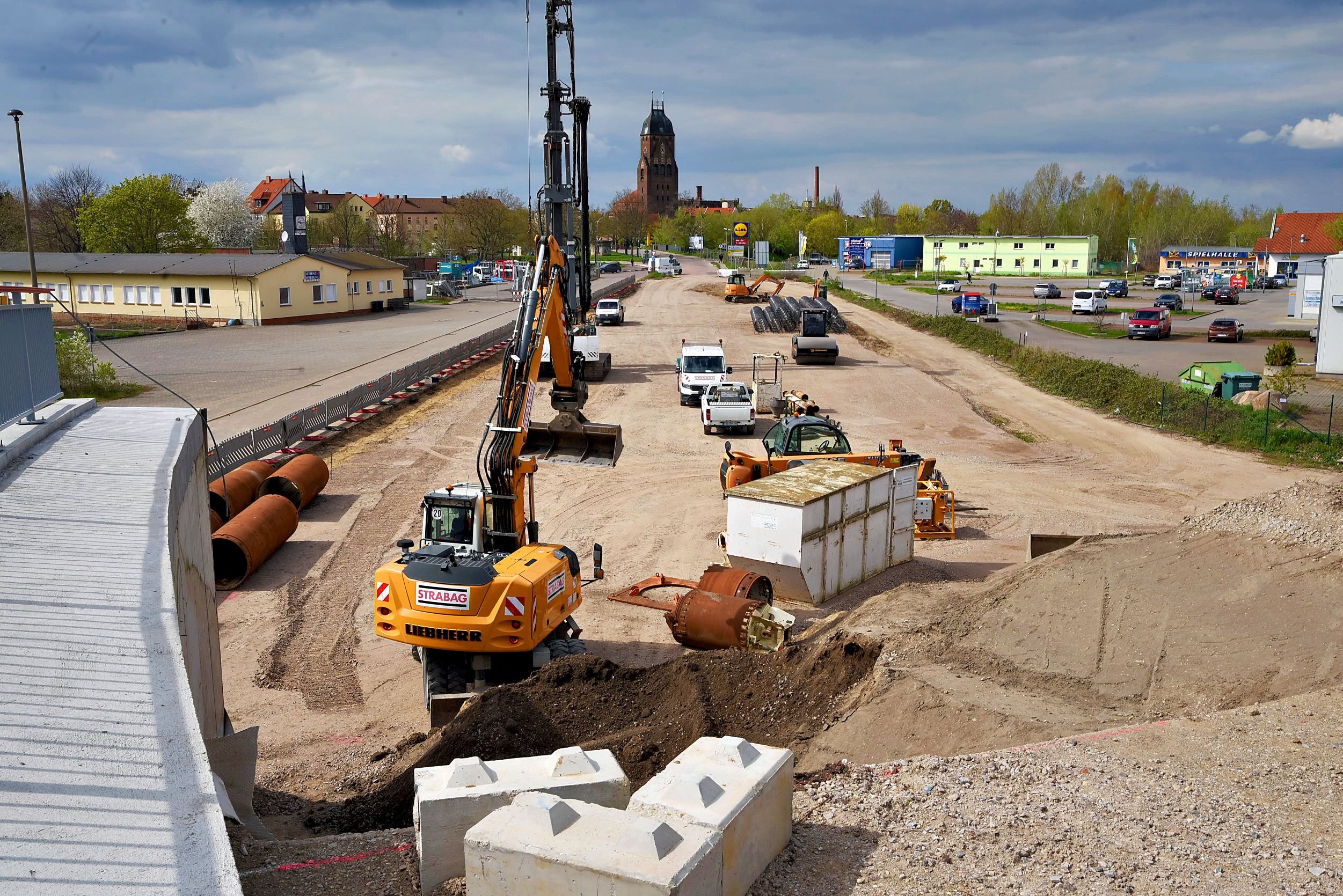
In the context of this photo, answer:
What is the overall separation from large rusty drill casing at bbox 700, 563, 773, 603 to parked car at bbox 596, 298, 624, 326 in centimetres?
4404

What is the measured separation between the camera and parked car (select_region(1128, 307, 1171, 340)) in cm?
4938

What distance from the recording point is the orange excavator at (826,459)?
1897 cm

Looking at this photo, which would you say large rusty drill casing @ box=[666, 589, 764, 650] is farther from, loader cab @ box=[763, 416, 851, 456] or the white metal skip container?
loader cab @ box=[763, 416, 851, 456]

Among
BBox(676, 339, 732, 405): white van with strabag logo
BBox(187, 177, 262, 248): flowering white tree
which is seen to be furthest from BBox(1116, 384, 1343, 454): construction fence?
BBox(187, 177, 262, 248): flowering white tree

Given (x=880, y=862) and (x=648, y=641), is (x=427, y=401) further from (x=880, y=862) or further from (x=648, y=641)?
(x=880, y=862)

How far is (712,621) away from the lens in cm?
1319

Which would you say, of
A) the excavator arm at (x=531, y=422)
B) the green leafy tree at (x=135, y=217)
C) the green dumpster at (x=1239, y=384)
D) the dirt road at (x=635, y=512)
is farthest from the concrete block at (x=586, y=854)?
the green leafy tree at (x=135, y=217)

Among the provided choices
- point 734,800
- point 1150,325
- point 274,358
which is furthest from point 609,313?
point 734,800

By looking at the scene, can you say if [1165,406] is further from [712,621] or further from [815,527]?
[712,621]

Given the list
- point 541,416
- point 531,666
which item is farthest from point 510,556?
point 541,416

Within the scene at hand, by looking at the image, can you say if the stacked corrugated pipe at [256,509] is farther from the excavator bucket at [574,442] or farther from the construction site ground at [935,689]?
the excavator bucket at [574,442]

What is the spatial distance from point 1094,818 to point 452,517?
26.9 ft

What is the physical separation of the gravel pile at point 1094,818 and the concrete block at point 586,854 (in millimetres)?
960

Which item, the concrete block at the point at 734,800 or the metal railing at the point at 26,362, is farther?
the metal railing at the point at 26,362
